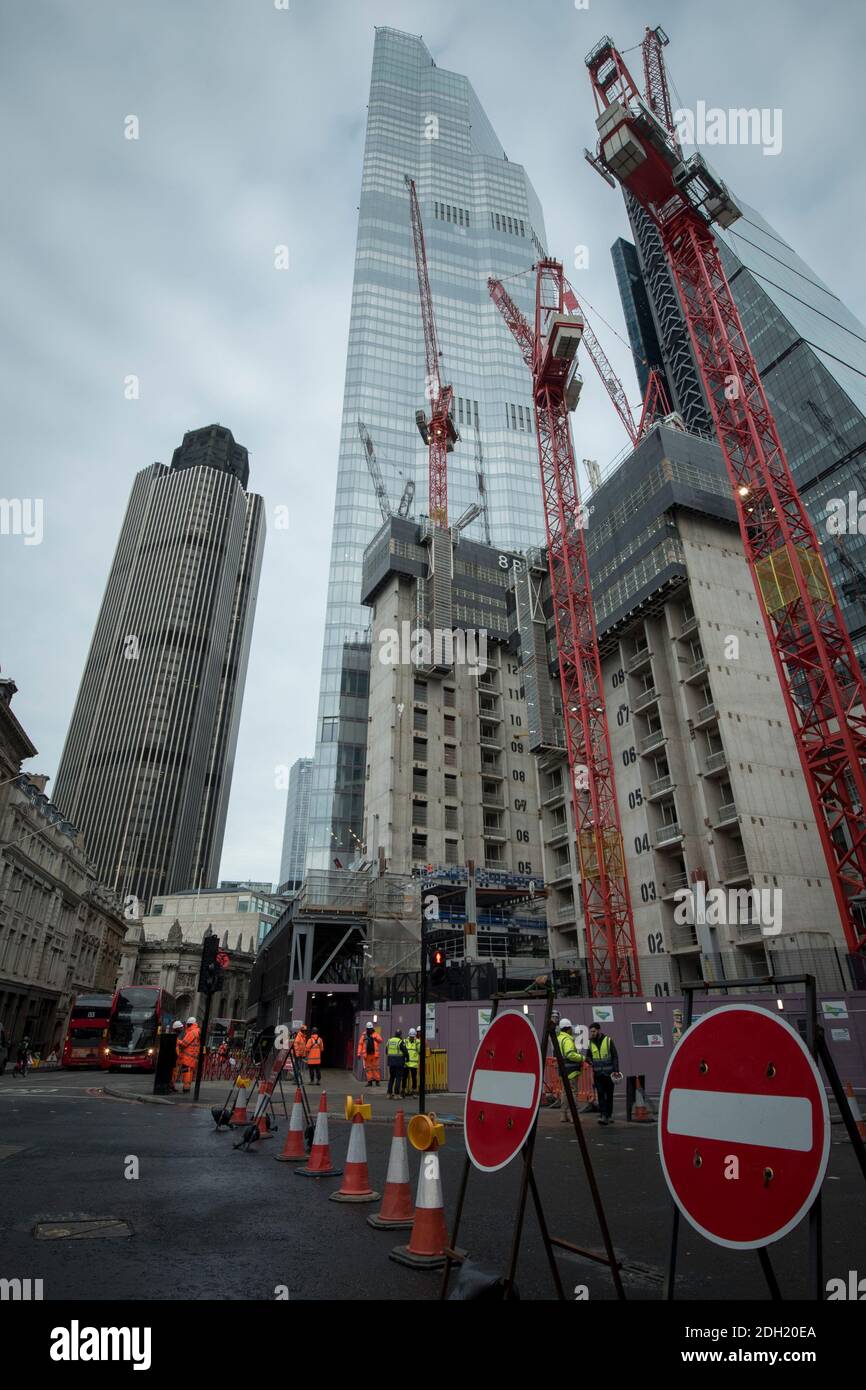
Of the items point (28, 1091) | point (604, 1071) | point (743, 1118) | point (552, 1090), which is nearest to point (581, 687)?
point (552, 1090)

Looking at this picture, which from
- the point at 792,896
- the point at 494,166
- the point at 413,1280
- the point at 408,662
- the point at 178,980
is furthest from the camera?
the point at 494,166

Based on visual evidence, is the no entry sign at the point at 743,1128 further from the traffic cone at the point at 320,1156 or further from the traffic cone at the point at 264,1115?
the traffic cone at the point at 264,1115

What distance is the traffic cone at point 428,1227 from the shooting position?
→ 527 cm

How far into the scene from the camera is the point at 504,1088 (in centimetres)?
461

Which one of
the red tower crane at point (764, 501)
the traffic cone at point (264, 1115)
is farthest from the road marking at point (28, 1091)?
the red tower crane at point (764, 501)

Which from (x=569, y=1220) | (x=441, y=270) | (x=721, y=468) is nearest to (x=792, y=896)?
(x=721, y=468)

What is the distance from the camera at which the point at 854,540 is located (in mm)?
74188

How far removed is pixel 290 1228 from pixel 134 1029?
33791mm

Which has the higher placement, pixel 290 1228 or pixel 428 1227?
pixel 428 1227

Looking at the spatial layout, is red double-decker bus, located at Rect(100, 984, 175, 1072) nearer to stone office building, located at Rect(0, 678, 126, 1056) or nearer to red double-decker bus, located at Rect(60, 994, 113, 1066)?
red double-decker bus, located at Rect(60, 994, 113, 1066)

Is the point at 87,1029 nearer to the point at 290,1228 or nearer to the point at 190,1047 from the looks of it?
the point at 190,1047

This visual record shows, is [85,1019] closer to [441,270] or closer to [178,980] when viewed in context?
[178,980]

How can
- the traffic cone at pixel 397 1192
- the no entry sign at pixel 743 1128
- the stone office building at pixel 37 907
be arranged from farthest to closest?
the stone office building at pixel 37 907 → the traffic cone at pixel 397 1192 → the no entry sign at pixel 743 1128
